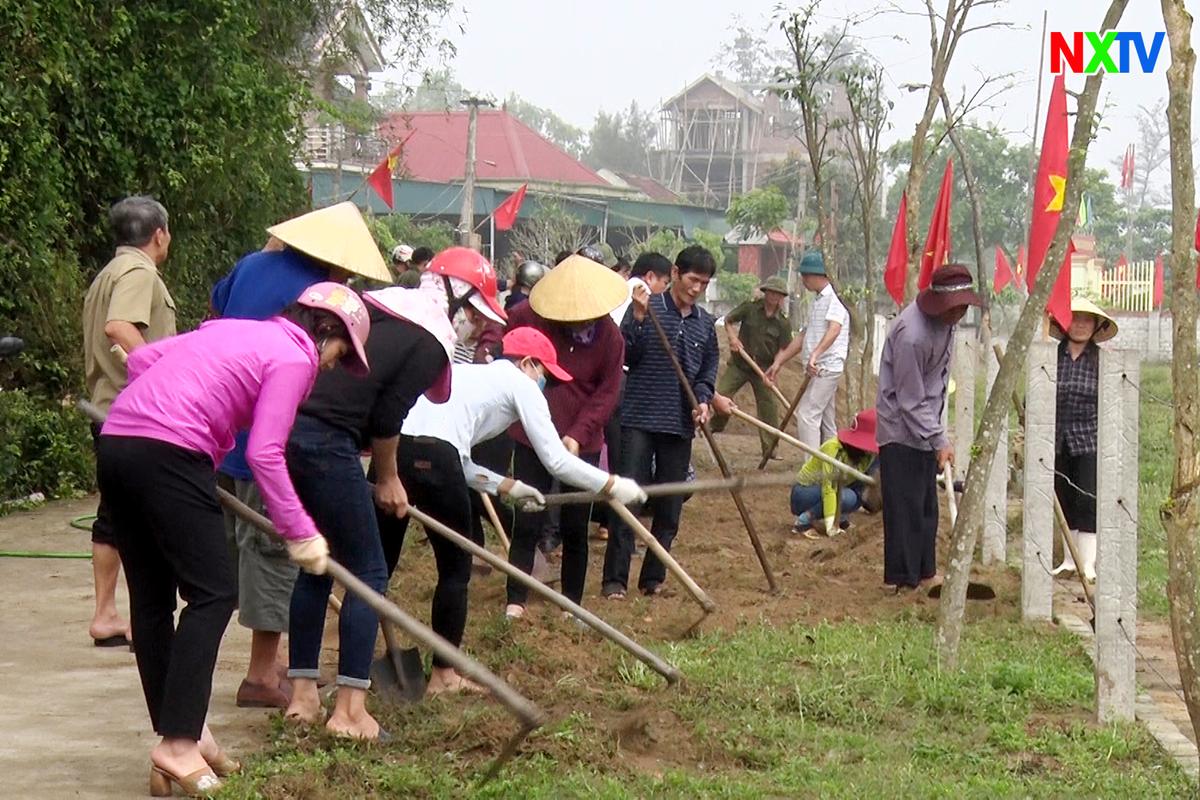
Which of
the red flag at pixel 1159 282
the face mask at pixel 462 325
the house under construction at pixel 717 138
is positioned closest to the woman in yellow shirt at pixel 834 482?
the face mask at pixel 462 325

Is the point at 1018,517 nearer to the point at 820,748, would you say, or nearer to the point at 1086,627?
the point at 1086,627

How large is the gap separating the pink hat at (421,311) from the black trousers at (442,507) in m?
0.56

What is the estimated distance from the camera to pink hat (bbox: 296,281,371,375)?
4.89 metres

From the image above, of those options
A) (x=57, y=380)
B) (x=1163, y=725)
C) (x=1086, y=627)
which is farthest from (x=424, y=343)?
(x=57, y=380)

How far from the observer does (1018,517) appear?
40.9 ft

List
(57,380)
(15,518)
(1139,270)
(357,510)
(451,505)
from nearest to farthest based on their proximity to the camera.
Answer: (357,510)
(451,505)
(15,518)
(57,380)
(1139,270)

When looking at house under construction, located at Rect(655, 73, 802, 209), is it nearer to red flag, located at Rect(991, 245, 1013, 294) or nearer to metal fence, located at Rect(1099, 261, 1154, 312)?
metal fence, located at Rect(1099, 261, 1154, 312)

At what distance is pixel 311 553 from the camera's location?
15.6 ft

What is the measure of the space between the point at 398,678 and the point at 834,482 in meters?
5.59

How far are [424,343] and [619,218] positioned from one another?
49.4 meters

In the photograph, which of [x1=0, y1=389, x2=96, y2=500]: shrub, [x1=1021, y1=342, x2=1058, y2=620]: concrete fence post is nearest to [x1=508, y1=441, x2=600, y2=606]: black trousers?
[x1=1021, y1=342, x2=1058, y2=620]: concrete fence post

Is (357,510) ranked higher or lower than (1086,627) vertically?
higher

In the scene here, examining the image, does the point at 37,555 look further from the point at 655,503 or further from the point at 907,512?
the point at 907,512

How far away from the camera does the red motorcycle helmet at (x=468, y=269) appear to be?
6969 mm
